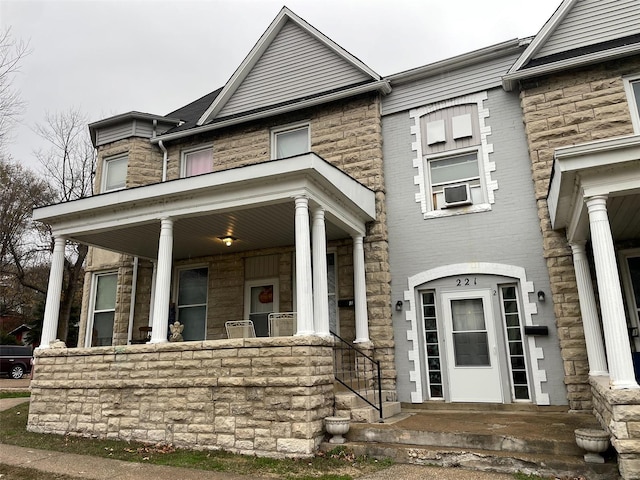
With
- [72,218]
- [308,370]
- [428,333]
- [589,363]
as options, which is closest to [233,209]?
[308,370]

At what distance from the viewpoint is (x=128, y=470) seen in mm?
5562

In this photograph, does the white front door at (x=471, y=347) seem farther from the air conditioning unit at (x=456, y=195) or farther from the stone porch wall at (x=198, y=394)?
the stone porch wall at (x=198, y=394)

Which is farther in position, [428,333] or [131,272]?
[131,272]

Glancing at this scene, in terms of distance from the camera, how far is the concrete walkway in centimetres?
496

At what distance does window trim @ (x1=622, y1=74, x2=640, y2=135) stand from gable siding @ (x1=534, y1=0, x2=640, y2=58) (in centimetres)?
96

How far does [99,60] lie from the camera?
51.1 ft

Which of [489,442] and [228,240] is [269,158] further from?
[489,442]

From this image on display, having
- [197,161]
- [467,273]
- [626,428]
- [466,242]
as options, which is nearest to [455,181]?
[466,242]

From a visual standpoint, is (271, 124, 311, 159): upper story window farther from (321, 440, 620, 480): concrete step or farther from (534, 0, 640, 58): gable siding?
(321, 440, 620, 480): concrete step

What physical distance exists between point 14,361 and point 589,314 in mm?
22950

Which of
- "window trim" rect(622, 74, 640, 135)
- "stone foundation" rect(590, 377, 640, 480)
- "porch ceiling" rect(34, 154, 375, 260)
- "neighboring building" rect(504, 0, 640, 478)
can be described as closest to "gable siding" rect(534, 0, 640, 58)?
"neighboring building" rect(504, 0, 640, 478)

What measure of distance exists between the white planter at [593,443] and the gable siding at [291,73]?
7642 mm

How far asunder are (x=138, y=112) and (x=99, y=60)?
19.4 feet

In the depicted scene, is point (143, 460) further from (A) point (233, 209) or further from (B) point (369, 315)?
(B) point (369, 315)
